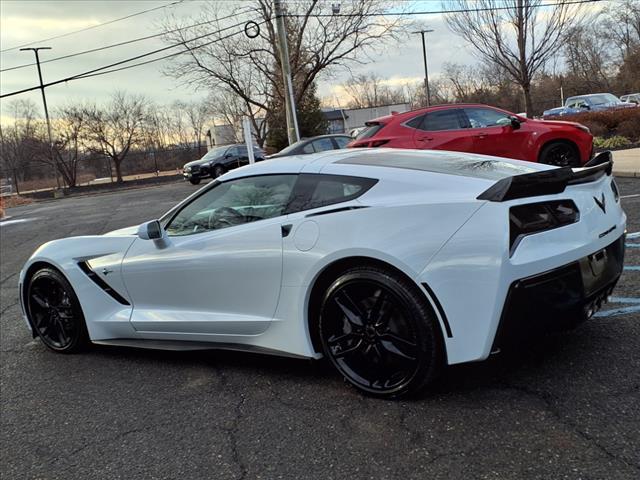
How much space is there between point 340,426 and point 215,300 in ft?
3.87

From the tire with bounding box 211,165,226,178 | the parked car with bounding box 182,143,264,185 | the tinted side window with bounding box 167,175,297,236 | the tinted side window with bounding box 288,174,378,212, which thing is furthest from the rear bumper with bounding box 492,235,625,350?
the tire with bounding box 211,165,226,178

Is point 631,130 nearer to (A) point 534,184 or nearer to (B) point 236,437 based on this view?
(A) point 534,184

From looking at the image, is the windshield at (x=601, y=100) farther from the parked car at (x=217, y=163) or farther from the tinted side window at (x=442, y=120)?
the tinted side window at (x=442, y=120)

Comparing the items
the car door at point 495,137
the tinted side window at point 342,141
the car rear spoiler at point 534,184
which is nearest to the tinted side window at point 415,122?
the car door at point 495,137

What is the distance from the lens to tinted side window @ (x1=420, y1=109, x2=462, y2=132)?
9844 mm

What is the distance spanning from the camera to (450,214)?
8.87 ft

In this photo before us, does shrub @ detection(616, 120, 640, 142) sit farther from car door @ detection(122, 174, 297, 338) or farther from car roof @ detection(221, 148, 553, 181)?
car door @ detection(122, 174, 297, 338)

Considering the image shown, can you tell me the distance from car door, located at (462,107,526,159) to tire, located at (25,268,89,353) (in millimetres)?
7473

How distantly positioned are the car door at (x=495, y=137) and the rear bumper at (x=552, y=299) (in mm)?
7164

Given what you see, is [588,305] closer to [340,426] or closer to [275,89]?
[340,426]

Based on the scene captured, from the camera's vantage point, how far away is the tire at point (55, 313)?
4.25 m

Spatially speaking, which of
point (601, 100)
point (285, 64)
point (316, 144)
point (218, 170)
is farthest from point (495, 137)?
point (601, 100)

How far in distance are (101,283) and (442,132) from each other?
7.22 m

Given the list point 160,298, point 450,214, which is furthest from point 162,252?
point 450,214
